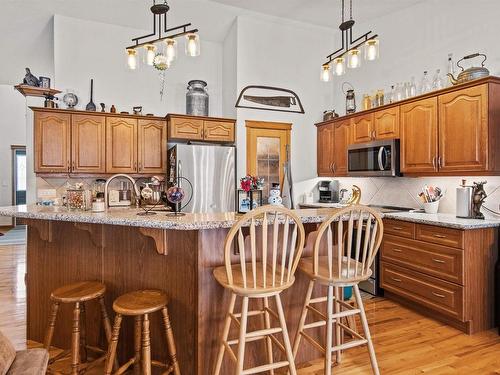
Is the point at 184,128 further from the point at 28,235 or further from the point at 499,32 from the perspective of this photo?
the point at 499,32

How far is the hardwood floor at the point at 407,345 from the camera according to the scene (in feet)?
7.80

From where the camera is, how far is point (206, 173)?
182 inches

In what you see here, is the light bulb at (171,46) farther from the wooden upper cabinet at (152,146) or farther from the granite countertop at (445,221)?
the granite countertop at (445,221)

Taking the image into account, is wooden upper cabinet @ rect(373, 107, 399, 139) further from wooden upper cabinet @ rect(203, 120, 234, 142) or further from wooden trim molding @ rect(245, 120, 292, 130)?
wooden upper cabinet @ rect(203, 120, 234, 142)

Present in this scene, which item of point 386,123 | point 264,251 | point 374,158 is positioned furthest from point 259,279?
point 386,123

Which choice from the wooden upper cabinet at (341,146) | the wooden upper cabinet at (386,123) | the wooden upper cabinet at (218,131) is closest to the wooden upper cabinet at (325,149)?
the wooden upper cabinet at (341,146)

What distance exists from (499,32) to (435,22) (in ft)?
2.70

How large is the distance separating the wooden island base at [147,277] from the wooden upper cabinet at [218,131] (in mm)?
2589

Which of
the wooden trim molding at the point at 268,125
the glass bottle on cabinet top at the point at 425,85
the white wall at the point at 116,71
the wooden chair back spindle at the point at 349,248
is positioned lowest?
the wooden chair back spindle at the point at 349,248

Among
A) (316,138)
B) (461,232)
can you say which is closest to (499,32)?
(461,232)

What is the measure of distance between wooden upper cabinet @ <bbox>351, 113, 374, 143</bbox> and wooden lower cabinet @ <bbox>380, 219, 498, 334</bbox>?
1433mm

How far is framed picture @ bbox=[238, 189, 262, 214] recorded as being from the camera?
7.81ft

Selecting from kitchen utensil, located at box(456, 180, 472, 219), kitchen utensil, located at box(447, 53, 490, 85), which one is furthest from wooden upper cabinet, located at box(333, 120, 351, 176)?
kitchen utensil, located at box(456, 180, 472, 219)

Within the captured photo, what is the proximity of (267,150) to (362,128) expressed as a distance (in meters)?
1.40
